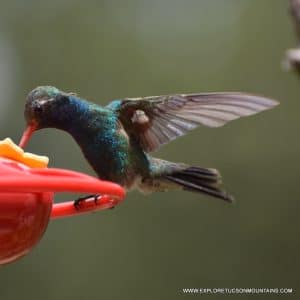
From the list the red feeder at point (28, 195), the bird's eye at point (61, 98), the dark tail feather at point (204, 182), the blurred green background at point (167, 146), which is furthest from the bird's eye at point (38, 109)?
the blurred green background at point (167, 146)

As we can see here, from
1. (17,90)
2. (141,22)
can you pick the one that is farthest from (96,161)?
(141,22)

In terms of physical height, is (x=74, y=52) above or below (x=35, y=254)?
above

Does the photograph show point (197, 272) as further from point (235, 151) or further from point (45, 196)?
point (45, 196)

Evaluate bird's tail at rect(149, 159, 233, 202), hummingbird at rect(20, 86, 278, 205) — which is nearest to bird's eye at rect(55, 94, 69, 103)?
hummingbird at rect(20, 86, 278, 205)

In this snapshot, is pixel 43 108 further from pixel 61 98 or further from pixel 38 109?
pixel 61 98

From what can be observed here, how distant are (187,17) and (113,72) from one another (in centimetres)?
160

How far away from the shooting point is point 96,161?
3459 mm

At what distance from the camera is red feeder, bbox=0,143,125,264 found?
2346 mm

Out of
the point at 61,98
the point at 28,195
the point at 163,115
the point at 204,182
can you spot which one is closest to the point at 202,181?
the point at 204,182

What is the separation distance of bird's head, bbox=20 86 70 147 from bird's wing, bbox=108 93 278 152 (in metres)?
0.29

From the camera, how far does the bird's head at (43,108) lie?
10.1 ft

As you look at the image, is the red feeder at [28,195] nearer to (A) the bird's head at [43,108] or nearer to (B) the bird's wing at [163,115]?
(A) the bird's head at [43,108]

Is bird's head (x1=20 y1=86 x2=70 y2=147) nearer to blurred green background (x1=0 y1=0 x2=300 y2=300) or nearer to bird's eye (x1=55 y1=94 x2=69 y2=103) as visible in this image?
bird's eye (x1=55 y1=94 x2=69 y2=103)

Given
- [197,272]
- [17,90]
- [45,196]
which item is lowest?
[197,272]
